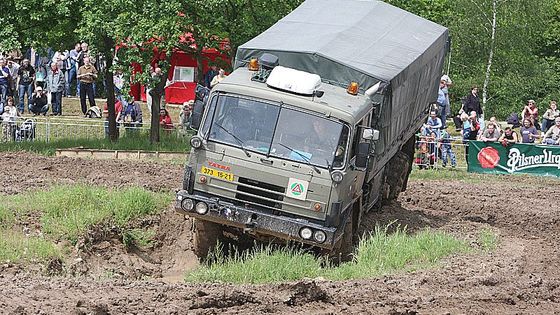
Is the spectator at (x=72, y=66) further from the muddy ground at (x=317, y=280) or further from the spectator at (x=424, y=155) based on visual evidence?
the spectator at (x=424, y=155)

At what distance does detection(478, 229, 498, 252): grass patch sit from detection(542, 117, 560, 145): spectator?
11862 mm

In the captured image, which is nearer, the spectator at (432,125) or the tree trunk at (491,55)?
the spectator at (432,125)

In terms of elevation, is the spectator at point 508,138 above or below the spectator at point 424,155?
above

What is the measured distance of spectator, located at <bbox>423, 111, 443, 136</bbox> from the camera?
3011 centimetres

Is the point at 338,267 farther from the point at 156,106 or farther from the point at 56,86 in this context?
the point at 56,86

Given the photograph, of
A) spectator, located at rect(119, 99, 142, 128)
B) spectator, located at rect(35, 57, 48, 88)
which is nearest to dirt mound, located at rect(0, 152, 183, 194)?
spectator, located at rect(119, 99, 142, 128)

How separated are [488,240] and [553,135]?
1330 cm

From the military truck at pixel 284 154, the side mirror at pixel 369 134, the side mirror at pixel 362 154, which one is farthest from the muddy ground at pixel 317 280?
the side mirror at pixel 369 134

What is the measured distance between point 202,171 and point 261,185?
2.89 feet

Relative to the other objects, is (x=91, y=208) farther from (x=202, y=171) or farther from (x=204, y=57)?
(x=204, y=57)

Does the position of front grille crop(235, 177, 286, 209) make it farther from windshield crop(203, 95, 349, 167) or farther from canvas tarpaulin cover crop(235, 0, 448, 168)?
canvas tarpaulin cover crop(235, 0, 448, 168)

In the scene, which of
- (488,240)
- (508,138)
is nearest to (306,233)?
(488,240)

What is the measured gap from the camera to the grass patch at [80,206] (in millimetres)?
16312

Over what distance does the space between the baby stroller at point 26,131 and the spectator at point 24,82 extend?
5.04m
